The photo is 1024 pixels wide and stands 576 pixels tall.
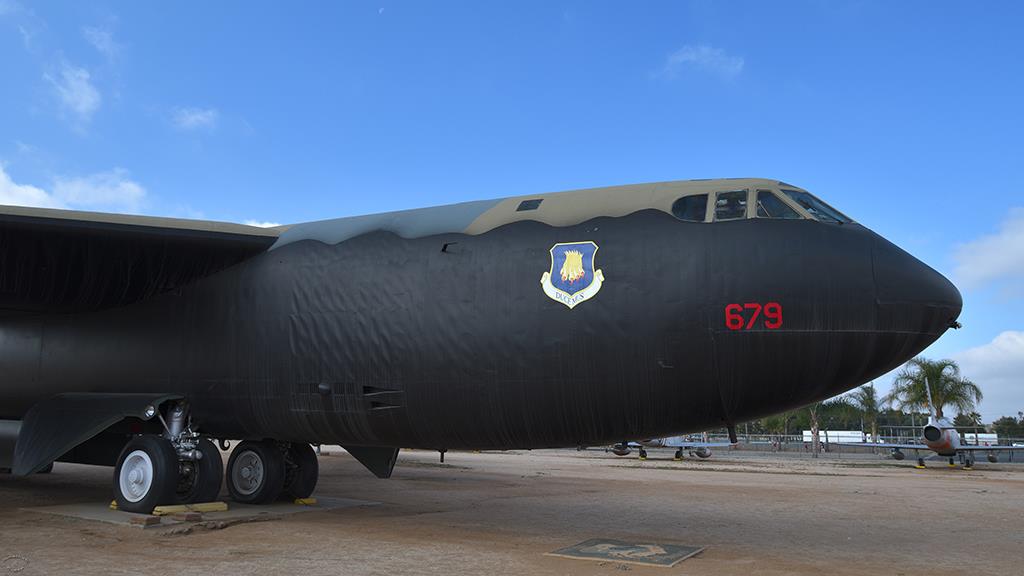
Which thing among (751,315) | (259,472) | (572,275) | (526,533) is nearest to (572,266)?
(572,275)

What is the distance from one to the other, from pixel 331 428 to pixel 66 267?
4.99 meters

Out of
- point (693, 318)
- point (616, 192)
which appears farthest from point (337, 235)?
point (693, 318)

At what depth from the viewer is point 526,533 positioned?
425 inches

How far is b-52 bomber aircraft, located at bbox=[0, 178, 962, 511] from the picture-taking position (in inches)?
322

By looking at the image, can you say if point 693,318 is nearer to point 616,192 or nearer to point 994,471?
point 616,192

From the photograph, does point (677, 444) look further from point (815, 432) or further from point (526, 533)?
point (526, 533)

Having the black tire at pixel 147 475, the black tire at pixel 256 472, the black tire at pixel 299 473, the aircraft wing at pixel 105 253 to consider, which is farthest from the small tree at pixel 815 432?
the black tire at pixel 147 475

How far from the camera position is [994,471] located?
113 ft

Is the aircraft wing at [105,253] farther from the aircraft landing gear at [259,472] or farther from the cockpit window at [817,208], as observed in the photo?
the cockpit window at [817,208]

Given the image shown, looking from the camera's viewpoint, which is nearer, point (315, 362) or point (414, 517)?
point (315, 362)

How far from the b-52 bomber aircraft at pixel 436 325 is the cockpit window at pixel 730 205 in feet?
0.08

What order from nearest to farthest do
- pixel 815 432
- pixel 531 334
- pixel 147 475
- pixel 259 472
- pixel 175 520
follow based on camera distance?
pixel 531 334, pixel 175 520, pixel 147 475, pixel 259 472, pixel 815 432

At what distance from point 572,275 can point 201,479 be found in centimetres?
634

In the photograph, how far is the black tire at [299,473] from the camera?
13.1 meters
